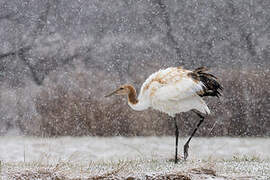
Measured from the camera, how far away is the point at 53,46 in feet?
31.0

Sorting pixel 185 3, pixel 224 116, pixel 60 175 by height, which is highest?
pixel 185 3

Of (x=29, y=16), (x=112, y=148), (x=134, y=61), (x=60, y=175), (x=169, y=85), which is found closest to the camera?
(x=60, y=175)

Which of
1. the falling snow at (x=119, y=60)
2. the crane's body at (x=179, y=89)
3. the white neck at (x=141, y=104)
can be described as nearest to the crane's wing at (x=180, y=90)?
A: the crane's body at (x=179, y=89)

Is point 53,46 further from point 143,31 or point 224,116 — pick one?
point 224,116

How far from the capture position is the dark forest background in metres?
8.64

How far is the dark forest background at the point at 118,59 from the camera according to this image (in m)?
8.64

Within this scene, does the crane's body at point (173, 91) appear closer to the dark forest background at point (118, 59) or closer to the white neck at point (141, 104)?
the white neck at point (141, 104)

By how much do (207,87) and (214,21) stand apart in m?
5.44

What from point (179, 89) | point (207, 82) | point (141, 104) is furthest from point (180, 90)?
point (141, 104)

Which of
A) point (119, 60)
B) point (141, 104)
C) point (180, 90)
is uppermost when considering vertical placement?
point (119, 60)

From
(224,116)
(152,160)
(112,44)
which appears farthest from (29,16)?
(152,160)

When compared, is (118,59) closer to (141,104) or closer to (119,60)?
(119,60)

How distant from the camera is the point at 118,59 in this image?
928 cm

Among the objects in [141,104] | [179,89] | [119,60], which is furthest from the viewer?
[119,60]
